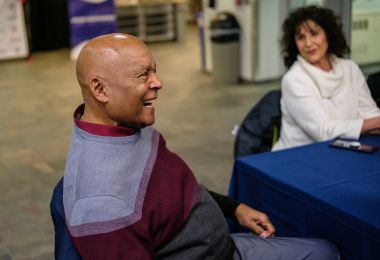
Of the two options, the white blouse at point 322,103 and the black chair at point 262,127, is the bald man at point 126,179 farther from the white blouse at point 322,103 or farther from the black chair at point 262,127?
the black chair at point 262,127

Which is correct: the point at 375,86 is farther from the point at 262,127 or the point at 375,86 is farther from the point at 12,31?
the point at 12,31

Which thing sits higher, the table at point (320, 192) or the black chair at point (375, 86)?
the black chair at point (375, 86)

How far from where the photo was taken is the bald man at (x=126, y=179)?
1.42 metres

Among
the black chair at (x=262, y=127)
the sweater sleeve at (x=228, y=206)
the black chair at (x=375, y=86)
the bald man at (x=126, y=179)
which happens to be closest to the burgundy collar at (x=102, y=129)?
the bald man at (x=126, y=179)

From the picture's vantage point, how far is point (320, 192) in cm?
189

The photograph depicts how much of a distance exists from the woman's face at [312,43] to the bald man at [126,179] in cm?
129

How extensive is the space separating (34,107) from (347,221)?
197 inches

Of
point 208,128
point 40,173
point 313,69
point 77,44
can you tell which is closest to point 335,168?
point 313,69

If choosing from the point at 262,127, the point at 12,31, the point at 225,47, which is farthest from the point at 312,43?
the point at 12,31

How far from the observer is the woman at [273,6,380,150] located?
2605 mm

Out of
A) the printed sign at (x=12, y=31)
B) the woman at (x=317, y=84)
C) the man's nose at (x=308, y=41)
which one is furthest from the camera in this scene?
the printed sign at (x=12, y=31)

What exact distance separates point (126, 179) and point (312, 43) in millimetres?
1553

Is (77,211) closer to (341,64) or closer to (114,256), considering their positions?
(114,256)

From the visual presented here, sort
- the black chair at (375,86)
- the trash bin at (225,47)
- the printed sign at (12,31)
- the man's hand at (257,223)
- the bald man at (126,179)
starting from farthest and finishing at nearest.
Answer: the printed sign at (12,31), the trash bin at (225,47), the black chair at (375,86), the man's hand at (257,223), the bald man at (126,179)
